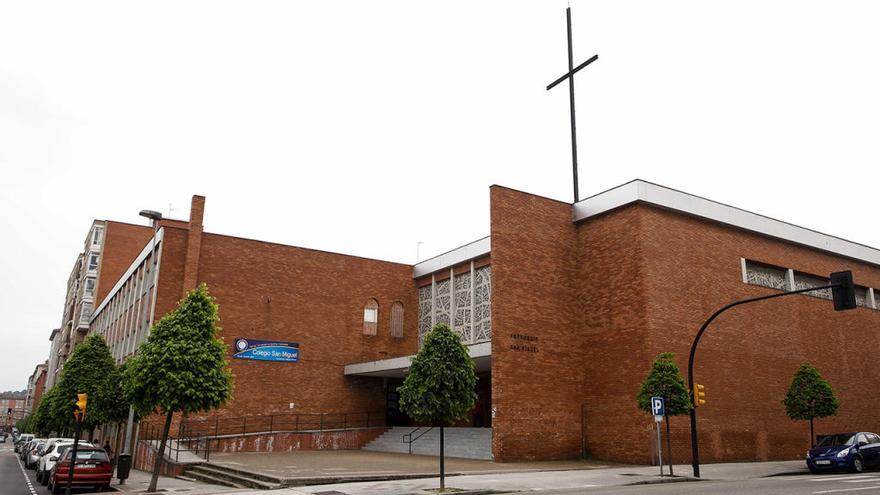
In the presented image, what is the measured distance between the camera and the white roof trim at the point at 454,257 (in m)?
33.0

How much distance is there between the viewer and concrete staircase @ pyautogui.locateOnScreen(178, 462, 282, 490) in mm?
18031

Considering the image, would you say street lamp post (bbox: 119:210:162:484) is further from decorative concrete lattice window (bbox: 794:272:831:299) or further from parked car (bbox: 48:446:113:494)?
decorative concrete lattice window (bbox: 794:272:831:299)

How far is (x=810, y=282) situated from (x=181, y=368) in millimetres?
29161

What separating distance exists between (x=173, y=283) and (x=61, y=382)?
6588 millimetres

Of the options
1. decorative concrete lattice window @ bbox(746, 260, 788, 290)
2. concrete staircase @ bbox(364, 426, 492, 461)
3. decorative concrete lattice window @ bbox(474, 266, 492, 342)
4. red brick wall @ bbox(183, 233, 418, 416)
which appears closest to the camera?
concrete staircase @ bbox(364, 426, 492, 461)

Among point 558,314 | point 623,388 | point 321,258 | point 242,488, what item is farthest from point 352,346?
point 242,488

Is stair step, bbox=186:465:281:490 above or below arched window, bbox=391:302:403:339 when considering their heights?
below

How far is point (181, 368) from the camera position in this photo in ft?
63.4

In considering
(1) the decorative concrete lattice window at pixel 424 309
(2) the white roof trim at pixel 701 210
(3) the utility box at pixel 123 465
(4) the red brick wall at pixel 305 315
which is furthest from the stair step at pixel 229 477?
(2) the white roof trim at pixel 701 210

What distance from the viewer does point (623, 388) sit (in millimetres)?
26250

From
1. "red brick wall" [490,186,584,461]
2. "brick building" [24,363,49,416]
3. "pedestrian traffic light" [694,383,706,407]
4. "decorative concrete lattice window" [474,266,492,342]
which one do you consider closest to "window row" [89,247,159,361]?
"decorative concrete lattice window" [474,266,492,342]

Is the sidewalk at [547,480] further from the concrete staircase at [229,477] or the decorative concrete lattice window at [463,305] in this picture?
the decorative concrete lattice window at [463,305]

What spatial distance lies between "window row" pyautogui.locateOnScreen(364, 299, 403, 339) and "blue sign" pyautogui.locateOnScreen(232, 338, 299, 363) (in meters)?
4.47

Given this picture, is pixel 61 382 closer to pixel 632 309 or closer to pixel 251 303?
pixel 251 303
